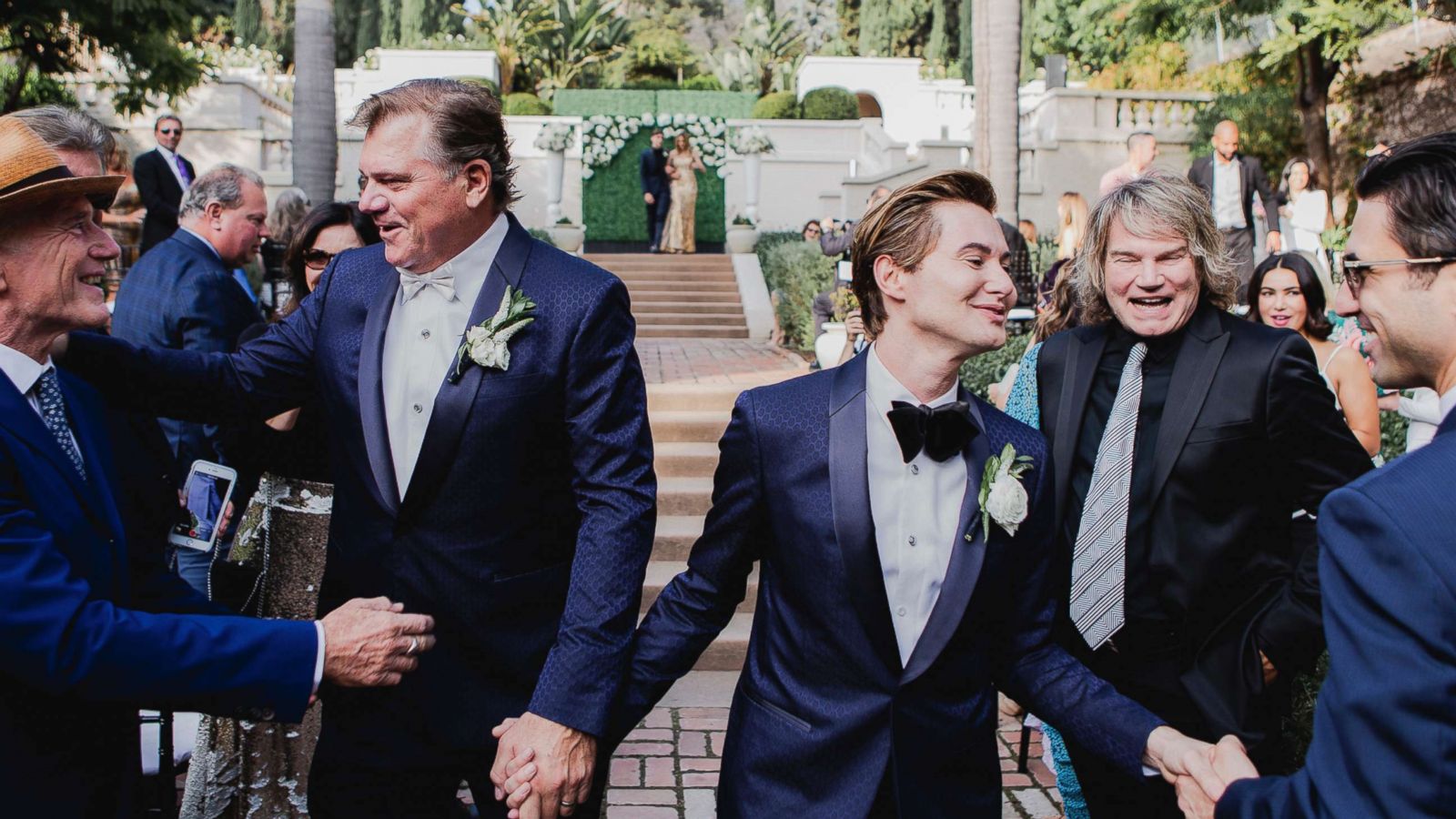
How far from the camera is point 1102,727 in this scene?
234cm

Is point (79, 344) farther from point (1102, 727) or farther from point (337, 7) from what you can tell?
point (337, 7)

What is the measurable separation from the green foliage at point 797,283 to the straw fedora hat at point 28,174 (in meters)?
11.2

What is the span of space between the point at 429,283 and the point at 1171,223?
6.04ft

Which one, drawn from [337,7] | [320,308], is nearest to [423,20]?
[337,7]

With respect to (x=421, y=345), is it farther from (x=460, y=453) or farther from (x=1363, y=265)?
(x=1363, y=265)

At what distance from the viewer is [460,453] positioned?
2.49 meters

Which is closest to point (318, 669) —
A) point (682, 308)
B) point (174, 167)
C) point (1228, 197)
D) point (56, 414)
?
point (56, 414)

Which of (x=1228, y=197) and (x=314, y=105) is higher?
(x=314, y=105)

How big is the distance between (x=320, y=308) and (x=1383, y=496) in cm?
231

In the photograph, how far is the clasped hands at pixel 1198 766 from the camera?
2086mm

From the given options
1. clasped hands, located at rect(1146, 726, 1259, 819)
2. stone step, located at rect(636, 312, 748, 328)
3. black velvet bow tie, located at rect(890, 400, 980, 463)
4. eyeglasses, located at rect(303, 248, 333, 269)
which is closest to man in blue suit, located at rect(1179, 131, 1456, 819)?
clasped hands, located at rect(1146, 726, 1259, 819)

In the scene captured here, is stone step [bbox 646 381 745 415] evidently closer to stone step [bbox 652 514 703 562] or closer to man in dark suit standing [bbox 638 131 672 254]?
stone step [bbox 652 514 703 562]

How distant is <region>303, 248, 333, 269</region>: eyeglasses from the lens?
433 cm

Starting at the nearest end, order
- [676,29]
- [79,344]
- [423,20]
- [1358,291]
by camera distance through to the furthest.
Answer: [1358,291] < [79,344] < [423,20] < [676,29]
